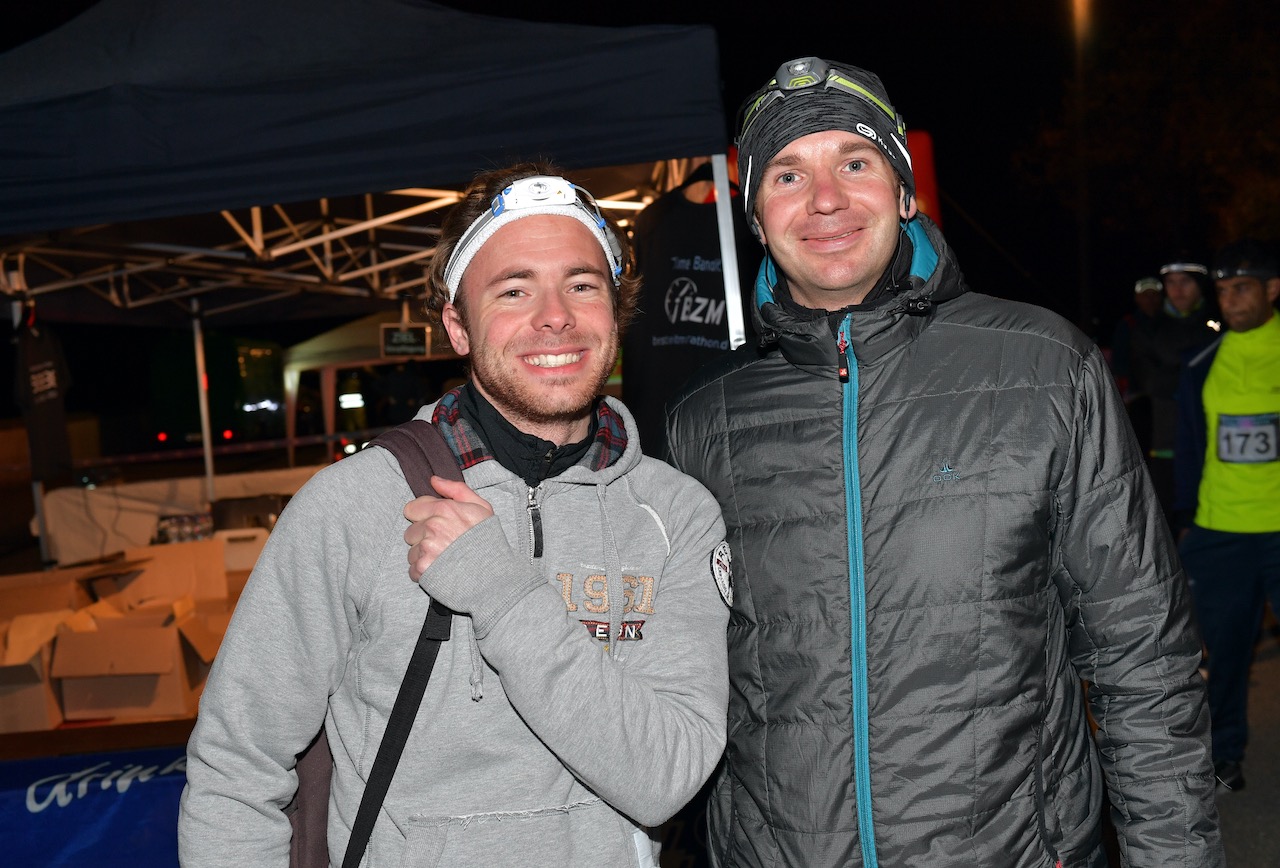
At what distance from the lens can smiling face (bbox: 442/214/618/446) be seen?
5.57ft

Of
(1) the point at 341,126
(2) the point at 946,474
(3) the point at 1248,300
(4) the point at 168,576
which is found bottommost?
(4) the point at 168,576

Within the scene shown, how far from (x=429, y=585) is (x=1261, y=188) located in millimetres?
17035

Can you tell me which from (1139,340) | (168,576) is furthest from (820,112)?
(1139,340)

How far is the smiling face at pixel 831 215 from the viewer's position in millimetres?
1784

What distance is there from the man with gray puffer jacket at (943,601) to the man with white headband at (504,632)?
0.65 ft

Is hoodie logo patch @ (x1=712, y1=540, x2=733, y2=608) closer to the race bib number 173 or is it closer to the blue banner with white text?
the blue banner with white text

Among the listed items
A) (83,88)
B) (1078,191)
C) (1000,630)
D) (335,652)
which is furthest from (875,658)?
(1078,191)

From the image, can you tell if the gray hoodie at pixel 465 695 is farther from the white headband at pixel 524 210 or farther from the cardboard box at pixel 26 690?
the cardboard box at pixel 26 690

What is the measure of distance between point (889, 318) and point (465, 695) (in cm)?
103

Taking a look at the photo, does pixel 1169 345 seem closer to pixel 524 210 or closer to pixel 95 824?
pixel 524 210

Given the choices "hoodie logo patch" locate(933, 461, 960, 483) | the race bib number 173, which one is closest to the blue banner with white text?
"hoodie logo patch" locate(933, 461, 960, 483)

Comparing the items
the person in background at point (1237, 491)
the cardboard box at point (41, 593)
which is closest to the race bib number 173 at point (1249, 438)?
the person in background at point (1237, 491)

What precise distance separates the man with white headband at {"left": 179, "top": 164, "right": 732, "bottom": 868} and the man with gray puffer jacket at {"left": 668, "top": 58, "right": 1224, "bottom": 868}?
199mm

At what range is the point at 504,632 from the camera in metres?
1.35
